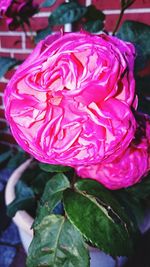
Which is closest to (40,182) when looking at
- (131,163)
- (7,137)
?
(131,163)

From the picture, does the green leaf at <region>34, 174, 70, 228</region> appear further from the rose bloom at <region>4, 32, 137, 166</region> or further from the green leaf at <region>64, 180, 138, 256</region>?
the rose bloom at <region>4, 32, 137, 166</region>

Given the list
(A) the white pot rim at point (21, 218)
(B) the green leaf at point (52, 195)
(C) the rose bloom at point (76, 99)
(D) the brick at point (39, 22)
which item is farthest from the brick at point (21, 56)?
(C) the rose bloom at point (76, 99)

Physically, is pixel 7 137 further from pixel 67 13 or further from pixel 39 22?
pixel 67 13

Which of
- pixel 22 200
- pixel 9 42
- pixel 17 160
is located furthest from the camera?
pixel 9 42

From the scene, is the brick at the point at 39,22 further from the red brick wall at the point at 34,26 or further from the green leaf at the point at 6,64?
the green leaf at the point at 6,64

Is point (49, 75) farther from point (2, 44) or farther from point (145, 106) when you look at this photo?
point (2, 44)

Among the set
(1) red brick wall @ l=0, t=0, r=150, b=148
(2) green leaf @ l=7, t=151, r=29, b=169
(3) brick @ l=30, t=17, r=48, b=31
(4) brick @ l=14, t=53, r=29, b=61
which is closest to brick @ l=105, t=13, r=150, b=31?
(1) red brick wall @ l=0, t=0, r=150, b=148
